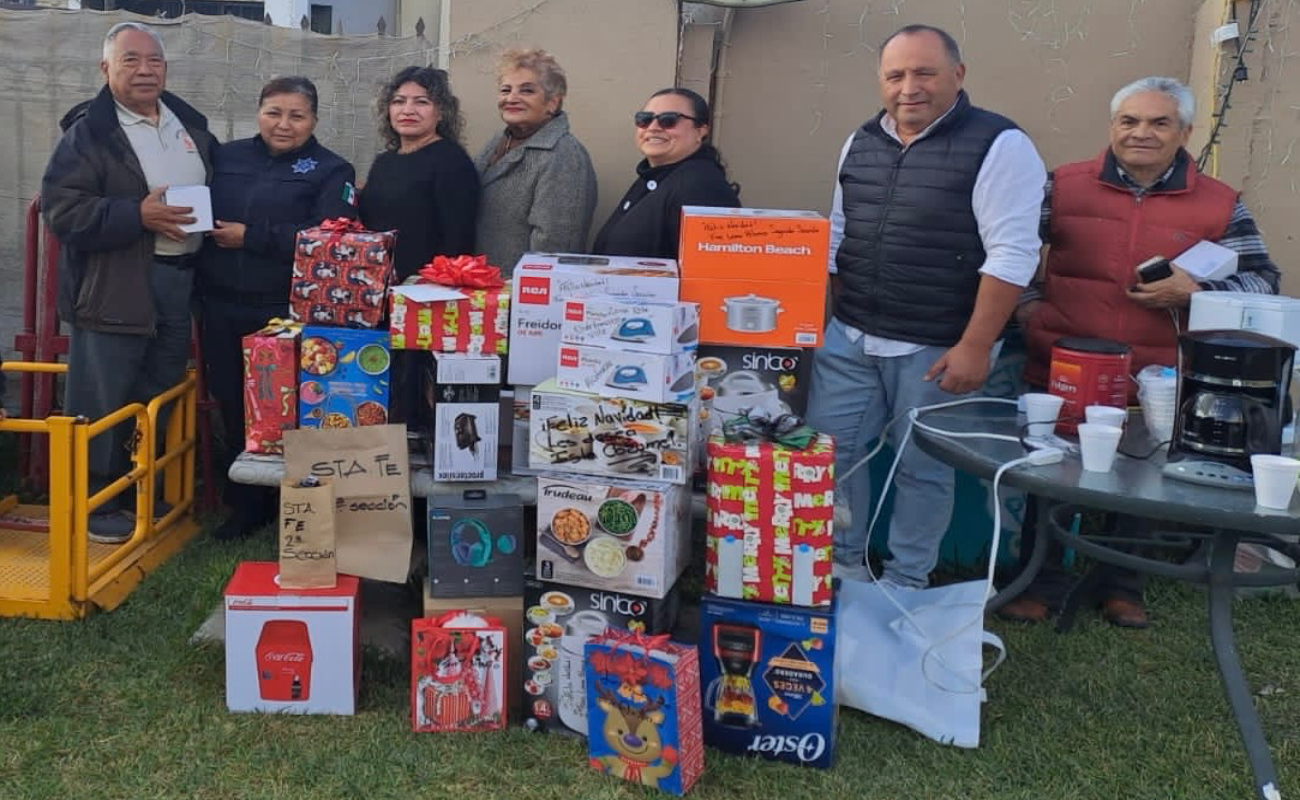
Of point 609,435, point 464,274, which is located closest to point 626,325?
point 609,435

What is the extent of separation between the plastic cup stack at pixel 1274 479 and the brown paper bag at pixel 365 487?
2107 millimetres

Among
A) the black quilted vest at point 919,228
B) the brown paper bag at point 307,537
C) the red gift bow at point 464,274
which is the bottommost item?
the brown paper bag at point 307,537

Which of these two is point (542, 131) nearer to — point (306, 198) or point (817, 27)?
point (306, 198)

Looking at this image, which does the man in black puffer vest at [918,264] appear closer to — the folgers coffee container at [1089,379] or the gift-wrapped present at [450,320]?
the folgers coffee container at [1089,379]

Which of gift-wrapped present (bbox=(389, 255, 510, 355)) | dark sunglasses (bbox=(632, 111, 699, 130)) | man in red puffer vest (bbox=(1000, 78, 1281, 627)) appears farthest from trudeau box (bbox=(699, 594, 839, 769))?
dark sunglasses (bbox=(632, 111, 699, 130))

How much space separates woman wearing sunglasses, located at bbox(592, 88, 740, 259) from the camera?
12.8 ft

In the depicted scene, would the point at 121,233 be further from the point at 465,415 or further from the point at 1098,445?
the point at 1098,445

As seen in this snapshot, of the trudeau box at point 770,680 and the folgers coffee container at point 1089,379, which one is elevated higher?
the folgers coffee container at point 1089,379

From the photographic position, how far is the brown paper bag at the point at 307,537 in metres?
3.23

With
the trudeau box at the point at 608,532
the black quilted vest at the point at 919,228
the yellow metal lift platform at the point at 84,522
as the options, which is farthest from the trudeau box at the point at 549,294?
the yellow metal lift platform at the point at 84,522

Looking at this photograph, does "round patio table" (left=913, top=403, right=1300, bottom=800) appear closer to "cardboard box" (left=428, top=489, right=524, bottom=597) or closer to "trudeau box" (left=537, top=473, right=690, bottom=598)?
"trudeau box" (left=537, top=473, right=690, bottom=598)

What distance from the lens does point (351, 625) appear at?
127 inches

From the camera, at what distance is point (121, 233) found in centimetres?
404

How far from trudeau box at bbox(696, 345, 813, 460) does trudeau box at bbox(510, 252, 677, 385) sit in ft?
0.84
